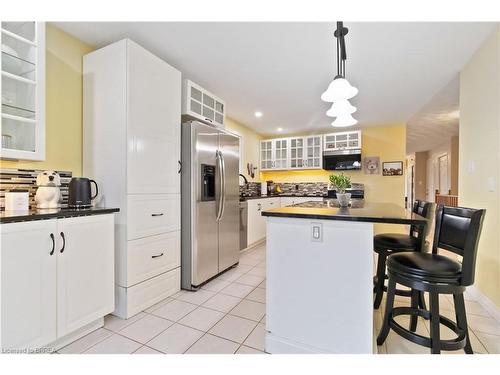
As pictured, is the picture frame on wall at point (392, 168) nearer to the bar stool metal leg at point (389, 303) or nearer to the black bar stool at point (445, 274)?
the black bar stool at point (445, 274)

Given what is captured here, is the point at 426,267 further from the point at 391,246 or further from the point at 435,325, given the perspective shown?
the point at 391,246

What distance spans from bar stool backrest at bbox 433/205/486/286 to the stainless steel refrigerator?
6.67 feet

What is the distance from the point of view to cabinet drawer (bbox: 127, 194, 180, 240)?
1.98 meters

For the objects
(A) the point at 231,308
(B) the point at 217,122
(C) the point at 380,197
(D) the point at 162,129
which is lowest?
(A) the point at 231,308

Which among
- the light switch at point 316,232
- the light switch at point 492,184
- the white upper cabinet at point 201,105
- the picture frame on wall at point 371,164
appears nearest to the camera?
the light switch at point 316,232

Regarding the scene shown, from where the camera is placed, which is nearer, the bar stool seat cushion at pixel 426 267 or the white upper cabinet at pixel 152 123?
the bar stool seat cushion at pixel 426 267

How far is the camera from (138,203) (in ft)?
6.68

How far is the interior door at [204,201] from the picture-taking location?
2.50 m

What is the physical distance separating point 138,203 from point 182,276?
99 centimetres

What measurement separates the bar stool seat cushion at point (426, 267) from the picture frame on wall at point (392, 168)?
397 cm

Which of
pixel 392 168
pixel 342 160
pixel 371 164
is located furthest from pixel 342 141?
pixel 392 168

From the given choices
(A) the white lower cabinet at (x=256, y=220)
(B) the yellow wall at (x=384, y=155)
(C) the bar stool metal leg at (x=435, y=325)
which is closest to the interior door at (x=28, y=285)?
(C) the bar stool metal leg at (x=435, y=325)
